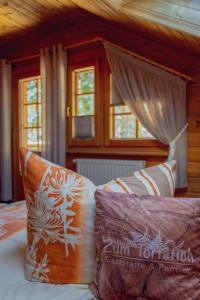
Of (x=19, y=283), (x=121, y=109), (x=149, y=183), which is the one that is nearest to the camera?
(x=19, y=283)

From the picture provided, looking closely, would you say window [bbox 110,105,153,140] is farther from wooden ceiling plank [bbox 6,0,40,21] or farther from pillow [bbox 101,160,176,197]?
pillow [bbox 101,160,176,197]

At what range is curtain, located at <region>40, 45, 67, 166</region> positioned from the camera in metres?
3.31

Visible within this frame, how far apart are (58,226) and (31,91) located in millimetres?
3443

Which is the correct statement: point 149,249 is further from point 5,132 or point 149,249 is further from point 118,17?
point 5,132

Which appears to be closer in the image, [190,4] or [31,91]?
[190,4]

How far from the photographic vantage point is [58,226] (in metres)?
0.84

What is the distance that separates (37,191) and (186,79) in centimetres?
214

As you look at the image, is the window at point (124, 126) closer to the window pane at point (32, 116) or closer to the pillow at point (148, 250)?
the window pane at point (32, 116)

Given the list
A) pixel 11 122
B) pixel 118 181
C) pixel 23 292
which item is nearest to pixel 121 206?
pixel 118 181

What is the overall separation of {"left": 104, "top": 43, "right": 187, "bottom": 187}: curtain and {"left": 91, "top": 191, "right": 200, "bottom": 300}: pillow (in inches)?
73.0

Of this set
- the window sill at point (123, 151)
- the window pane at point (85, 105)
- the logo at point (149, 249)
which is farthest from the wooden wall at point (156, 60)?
the logo at point (149, 249)

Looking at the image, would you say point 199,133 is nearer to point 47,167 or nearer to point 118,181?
point 118,181

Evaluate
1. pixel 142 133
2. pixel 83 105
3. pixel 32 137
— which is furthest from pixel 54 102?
pixel 142 133

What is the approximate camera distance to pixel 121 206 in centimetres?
80
